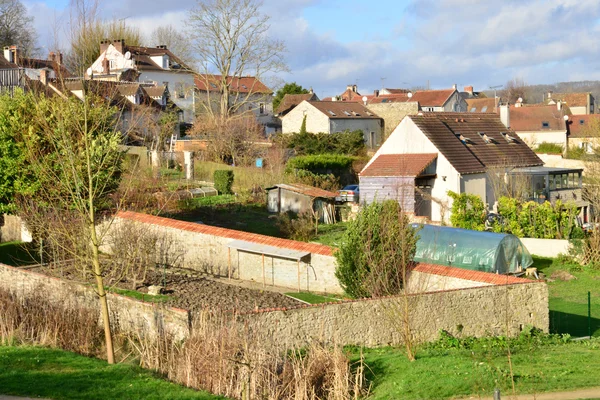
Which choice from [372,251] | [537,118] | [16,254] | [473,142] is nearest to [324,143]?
[473,142]

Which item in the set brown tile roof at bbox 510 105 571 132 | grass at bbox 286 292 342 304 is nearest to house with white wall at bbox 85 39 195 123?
brown tile roof at bbox 510 105 571 132

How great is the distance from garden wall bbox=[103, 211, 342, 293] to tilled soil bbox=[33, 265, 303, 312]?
1.04m

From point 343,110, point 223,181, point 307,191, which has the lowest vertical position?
point 307,191

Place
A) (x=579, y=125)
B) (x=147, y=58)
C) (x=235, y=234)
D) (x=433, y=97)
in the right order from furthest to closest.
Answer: (x=433, y=97) → (x=147, y=58) → (x=579, y=125) → (x=235, y=234)

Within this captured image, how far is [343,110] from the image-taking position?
59.9 m

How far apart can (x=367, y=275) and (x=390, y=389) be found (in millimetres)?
6254

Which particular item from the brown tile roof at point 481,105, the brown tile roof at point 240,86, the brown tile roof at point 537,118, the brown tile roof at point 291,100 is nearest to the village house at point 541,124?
the brown tile roof at point 537,118

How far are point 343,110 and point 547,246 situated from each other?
32294 mm

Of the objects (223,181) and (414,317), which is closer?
(414,317)

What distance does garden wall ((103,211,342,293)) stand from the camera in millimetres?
22734

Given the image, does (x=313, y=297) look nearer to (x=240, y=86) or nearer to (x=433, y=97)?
(x=240, y=86)

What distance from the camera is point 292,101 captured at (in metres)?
72.9

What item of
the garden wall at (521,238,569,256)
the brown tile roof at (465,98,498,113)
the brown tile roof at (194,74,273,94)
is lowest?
the garden wall at (521,238,569,256)

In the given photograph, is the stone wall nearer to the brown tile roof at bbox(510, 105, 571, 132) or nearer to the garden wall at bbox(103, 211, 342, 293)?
the garden wall at bbox(103, 211, 342, 293)
